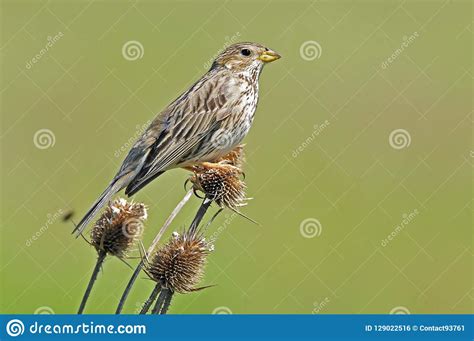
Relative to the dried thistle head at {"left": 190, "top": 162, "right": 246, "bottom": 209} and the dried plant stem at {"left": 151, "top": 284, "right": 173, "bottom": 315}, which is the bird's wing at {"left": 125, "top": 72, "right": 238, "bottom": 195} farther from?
the dried plant stem at {"left": 151, "top": 284, "right": 173, "bottom": 315}

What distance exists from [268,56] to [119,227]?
286cm

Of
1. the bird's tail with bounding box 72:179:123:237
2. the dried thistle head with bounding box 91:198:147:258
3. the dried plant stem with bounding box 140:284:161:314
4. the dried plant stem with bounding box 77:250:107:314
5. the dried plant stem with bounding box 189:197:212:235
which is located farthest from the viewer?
the bird's tail with bounding box 72:179:123:237

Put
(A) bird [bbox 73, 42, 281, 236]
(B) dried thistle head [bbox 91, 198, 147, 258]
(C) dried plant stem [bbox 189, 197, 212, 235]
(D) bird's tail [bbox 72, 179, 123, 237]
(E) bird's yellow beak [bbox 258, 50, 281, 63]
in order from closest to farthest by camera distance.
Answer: (B) dried thistle head [bbox 91, 198, 147, 258] < (C) dried plant stem [bbox 189, 197, 212, 235] < (D) bird's tail [bbox 72, 179, 123, 237] < (A) bird [bbox 73, 42, 281, 236] < (E) bird's yellow beak [bbox 258, 50, 281, 63]

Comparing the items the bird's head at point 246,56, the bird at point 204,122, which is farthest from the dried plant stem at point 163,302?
the bird's head at point 246,56

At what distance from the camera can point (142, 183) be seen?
6781mm

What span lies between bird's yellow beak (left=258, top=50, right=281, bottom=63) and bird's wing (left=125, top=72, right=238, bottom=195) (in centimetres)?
38

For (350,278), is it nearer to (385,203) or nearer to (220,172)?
(385,203)

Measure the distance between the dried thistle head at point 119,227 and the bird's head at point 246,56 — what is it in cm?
254

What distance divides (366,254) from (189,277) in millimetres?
6744

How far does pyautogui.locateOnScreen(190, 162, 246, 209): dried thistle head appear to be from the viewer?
589 centimetres

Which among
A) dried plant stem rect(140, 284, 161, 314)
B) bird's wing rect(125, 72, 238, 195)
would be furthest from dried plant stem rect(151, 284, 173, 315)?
bird's wing rect(125, 72, 238, 195)

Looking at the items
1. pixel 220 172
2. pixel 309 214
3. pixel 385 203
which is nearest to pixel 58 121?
pixel 309 214

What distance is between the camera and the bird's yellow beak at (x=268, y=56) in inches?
297

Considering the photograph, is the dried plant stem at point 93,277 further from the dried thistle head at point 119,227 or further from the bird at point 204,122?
the bird at point 204,122
